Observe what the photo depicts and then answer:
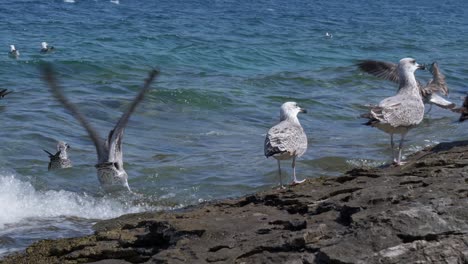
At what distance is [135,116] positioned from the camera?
15.9 metres

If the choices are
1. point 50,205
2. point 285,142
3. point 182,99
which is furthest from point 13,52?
point 285,142

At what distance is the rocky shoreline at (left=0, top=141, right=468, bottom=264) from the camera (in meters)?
4.76

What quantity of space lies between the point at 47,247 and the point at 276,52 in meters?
20.7

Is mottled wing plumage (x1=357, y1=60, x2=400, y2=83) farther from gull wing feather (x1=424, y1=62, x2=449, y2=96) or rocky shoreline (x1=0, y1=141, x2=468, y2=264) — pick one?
rocky shoreline (x1=0, y1=141, x2=468, y2=264)

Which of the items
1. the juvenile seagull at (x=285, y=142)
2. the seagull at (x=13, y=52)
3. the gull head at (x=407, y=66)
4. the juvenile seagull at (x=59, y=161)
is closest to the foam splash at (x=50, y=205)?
the juvenile seagull at (x=59, y=161)

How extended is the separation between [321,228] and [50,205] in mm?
5080

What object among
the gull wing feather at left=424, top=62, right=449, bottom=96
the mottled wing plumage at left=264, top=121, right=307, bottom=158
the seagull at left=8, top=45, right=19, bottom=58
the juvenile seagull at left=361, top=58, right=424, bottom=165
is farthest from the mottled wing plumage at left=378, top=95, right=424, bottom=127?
the seagull at left=8, top=45, right=19, bottom=58

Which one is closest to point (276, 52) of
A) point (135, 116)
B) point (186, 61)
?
point (186, 61)

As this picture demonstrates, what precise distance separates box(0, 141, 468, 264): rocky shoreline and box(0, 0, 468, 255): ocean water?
174 centimetres

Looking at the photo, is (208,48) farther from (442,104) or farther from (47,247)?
(47,247)

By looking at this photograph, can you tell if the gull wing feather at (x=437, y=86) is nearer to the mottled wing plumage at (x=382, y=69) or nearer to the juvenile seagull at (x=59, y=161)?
the mottled wing plumage at (x=382, y=69)

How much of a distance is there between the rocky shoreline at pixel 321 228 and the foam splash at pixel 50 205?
2.01 metres

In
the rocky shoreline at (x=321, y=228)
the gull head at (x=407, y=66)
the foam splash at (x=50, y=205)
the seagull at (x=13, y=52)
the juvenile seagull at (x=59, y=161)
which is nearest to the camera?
the rocky shoreline at (x=321, y=228)

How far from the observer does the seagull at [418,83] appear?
1198 cm
